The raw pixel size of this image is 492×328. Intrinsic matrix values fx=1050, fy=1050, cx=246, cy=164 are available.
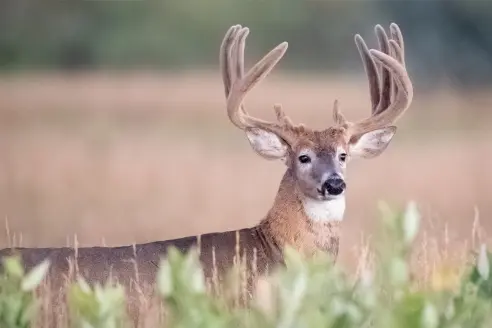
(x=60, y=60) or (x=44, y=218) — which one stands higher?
(x=60, y=60)

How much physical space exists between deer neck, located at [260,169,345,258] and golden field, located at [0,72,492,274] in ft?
2.67

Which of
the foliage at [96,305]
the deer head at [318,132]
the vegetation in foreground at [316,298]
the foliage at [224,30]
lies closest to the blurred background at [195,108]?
the foliage at [224,30]

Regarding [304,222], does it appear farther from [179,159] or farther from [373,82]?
[179,159]

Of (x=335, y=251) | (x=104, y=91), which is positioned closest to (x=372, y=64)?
(x=335, y=251)

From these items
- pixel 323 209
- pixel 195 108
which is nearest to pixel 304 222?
pixel 323 209

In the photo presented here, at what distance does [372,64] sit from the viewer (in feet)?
12.7

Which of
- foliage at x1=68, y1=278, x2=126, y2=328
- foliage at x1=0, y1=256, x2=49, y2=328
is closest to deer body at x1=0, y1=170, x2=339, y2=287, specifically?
foliage at x1=0, y1=256, x2=49, y2=328

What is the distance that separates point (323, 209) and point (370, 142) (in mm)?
360

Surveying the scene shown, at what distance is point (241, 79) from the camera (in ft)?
11.7

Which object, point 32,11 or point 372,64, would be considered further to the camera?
point 32,11

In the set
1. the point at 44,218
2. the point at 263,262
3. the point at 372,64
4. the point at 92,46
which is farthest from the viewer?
the point at 92,46

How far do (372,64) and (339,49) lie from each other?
0.96 m

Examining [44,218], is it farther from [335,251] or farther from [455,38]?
[455,38]

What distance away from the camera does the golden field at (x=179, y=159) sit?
4.49 metres
